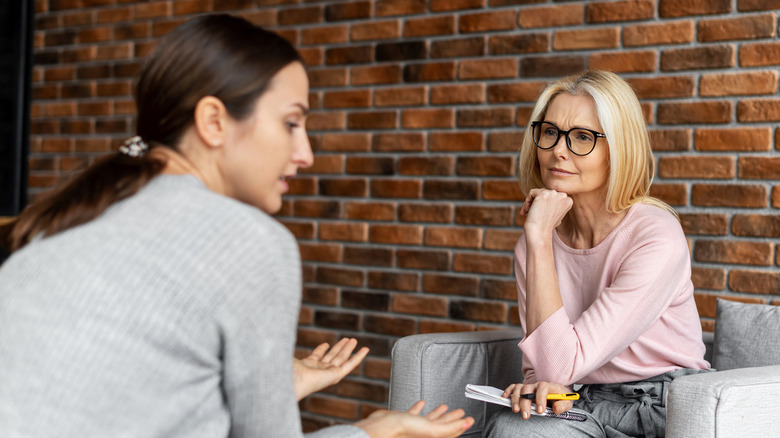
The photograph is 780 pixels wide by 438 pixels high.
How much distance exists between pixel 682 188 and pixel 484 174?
0.68m

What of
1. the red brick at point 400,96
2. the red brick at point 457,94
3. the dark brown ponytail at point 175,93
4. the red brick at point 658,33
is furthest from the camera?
the red brick at point 400,96

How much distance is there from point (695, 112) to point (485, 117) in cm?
71

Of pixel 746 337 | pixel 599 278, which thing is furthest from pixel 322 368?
pixel 746 337

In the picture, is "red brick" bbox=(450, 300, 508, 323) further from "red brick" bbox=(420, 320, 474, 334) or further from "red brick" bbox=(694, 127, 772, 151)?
"red brick" bbox=(694, 127, 772, 151)

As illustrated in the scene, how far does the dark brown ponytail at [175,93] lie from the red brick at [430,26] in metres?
1.80

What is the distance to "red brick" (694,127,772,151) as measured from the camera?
2299 millimetres

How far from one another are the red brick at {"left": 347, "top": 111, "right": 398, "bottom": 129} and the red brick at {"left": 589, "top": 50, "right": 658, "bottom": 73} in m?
0.78

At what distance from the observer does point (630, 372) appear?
1.84 meters

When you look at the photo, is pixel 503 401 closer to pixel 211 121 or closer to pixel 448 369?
pixel 448 369

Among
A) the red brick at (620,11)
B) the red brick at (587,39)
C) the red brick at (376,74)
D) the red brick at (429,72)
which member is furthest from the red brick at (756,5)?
the red brick at (376,74)

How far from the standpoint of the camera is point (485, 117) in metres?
2.77

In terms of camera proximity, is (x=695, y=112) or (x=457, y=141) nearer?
(x=695, y=112)

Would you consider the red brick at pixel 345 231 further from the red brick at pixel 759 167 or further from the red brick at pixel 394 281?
the red brick at pixel 759 167

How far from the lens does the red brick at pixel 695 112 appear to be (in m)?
2.36
